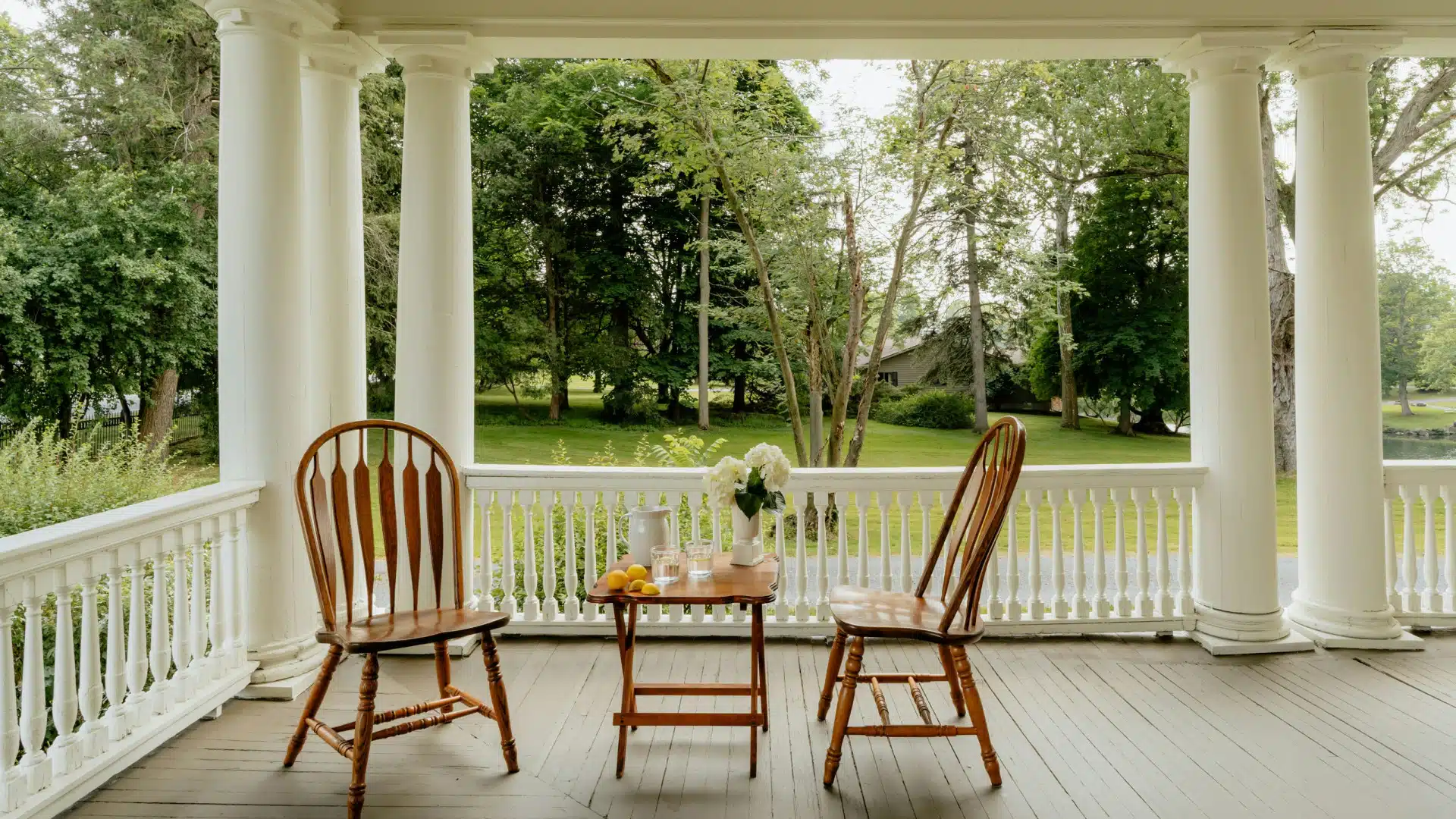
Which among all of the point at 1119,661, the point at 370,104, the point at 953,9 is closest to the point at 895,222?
the point at 953,9

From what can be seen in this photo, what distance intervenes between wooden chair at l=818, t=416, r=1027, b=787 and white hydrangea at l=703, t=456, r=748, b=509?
1.62ft

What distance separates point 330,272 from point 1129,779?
11.6 ft

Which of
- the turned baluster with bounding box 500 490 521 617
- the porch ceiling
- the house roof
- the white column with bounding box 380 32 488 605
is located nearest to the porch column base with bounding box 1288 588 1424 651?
the porch ceiling

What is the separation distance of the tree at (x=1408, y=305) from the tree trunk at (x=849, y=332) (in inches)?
230

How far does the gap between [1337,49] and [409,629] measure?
4.25 metres

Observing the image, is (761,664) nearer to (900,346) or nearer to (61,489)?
(61,489)

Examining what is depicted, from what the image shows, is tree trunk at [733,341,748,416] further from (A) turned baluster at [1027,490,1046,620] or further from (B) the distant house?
(A) turned baluster at [1027,490,1046,620]

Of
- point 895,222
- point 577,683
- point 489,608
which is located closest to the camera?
point 577,683

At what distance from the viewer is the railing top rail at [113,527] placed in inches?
85.0

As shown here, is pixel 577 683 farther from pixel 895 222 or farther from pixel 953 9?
pixel 895 222

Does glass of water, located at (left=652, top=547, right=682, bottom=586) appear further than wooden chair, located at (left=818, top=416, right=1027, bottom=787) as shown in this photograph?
Yes

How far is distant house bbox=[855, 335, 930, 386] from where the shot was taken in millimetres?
11219

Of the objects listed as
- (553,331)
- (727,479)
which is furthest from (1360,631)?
(553,331)

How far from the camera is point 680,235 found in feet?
42.2
